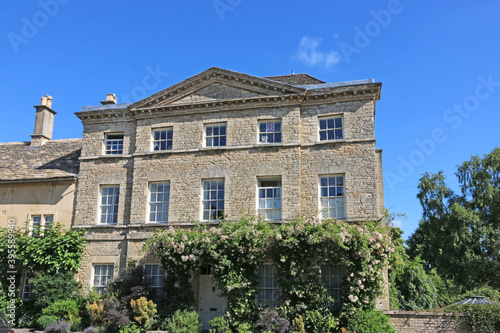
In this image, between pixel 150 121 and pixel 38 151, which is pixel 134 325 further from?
pixel 38 151

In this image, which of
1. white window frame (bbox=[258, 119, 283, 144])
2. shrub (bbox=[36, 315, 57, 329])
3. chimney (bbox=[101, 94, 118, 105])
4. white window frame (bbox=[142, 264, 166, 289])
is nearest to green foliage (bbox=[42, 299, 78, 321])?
shrub (bbox=[36, 315, 57, 329])

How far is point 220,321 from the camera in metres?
15.3

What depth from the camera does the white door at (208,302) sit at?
1739 cm

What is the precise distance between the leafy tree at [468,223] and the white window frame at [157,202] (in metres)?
21.5

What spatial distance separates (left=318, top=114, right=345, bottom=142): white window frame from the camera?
1803cm

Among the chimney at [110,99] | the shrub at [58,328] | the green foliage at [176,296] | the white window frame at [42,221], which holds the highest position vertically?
the chimney at [110,99]

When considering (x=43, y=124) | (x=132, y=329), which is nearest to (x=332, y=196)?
(x=132, y=329)

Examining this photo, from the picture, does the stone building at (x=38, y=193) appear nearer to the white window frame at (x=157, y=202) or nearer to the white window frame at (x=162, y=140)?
the white window frame at (x=157, y=202)

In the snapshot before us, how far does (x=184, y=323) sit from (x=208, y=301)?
260 cm

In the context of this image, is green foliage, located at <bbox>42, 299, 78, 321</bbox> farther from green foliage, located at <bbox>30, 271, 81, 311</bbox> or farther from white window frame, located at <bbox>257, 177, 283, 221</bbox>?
white window frame, located at <bbox>257, 177, 283, 221</bbox>

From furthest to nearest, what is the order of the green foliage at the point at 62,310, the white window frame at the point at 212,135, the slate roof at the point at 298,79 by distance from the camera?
the slate roof at the point at 298,79 < the white window frame at the point at 212,135 < the green foliage at the point at 62,310

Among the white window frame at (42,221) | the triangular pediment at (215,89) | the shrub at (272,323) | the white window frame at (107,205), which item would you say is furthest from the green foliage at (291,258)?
the white window frame at (42,221)

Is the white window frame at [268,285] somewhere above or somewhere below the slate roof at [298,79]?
below

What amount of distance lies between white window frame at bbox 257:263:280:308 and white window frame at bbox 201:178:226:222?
3.09 meters
